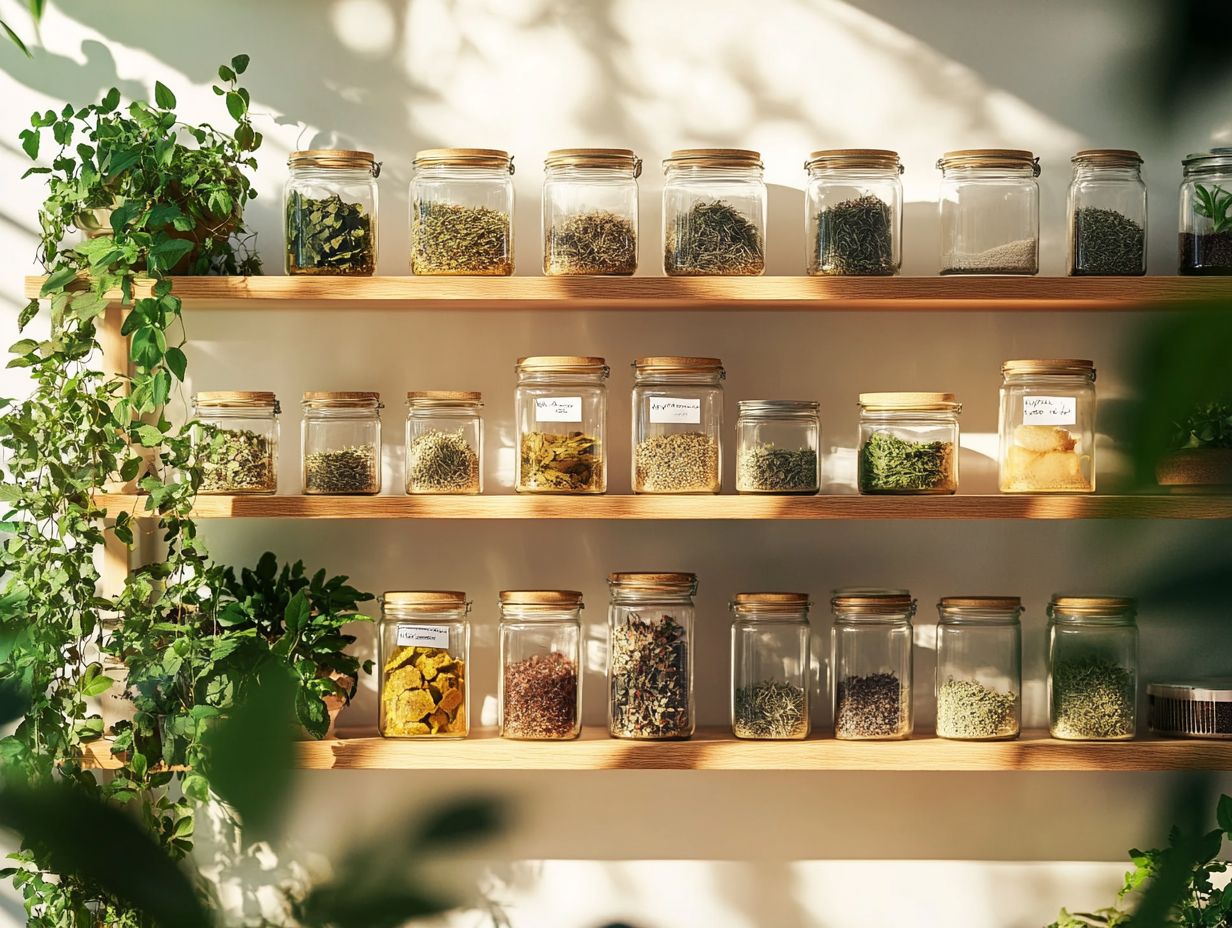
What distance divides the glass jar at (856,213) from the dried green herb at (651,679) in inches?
22.4

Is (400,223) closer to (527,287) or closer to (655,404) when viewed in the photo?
(527,287)

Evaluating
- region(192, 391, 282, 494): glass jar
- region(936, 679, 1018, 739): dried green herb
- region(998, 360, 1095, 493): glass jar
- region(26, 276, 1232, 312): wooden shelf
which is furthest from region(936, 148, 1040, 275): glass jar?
region(192, 391, 282, 494): glass jar

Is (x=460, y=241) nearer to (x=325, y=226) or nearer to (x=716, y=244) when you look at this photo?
(x=325, y=226)

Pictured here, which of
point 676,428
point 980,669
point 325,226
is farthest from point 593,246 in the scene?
point 980,669

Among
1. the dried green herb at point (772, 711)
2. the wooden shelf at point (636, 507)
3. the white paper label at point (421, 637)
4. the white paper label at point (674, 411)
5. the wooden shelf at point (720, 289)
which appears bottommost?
the dried green herb at point (772, 711)

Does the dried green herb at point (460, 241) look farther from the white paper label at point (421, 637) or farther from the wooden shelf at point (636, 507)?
the white paper label at point (421, 637)

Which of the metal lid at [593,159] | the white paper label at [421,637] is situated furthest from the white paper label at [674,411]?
the white paper label at [421,637]

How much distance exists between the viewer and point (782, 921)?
1992 mm

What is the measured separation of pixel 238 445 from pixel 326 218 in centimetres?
35

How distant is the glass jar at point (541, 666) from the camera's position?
69.7 inches

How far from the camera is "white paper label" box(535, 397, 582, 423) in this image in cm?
177

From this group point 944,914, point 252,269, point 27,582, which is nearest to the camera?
point 27,582

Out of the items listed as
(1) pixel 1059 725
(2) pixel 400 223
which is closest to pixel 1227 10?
(1) pixel 1059 725

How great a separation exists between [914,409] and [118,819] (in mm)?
1629
